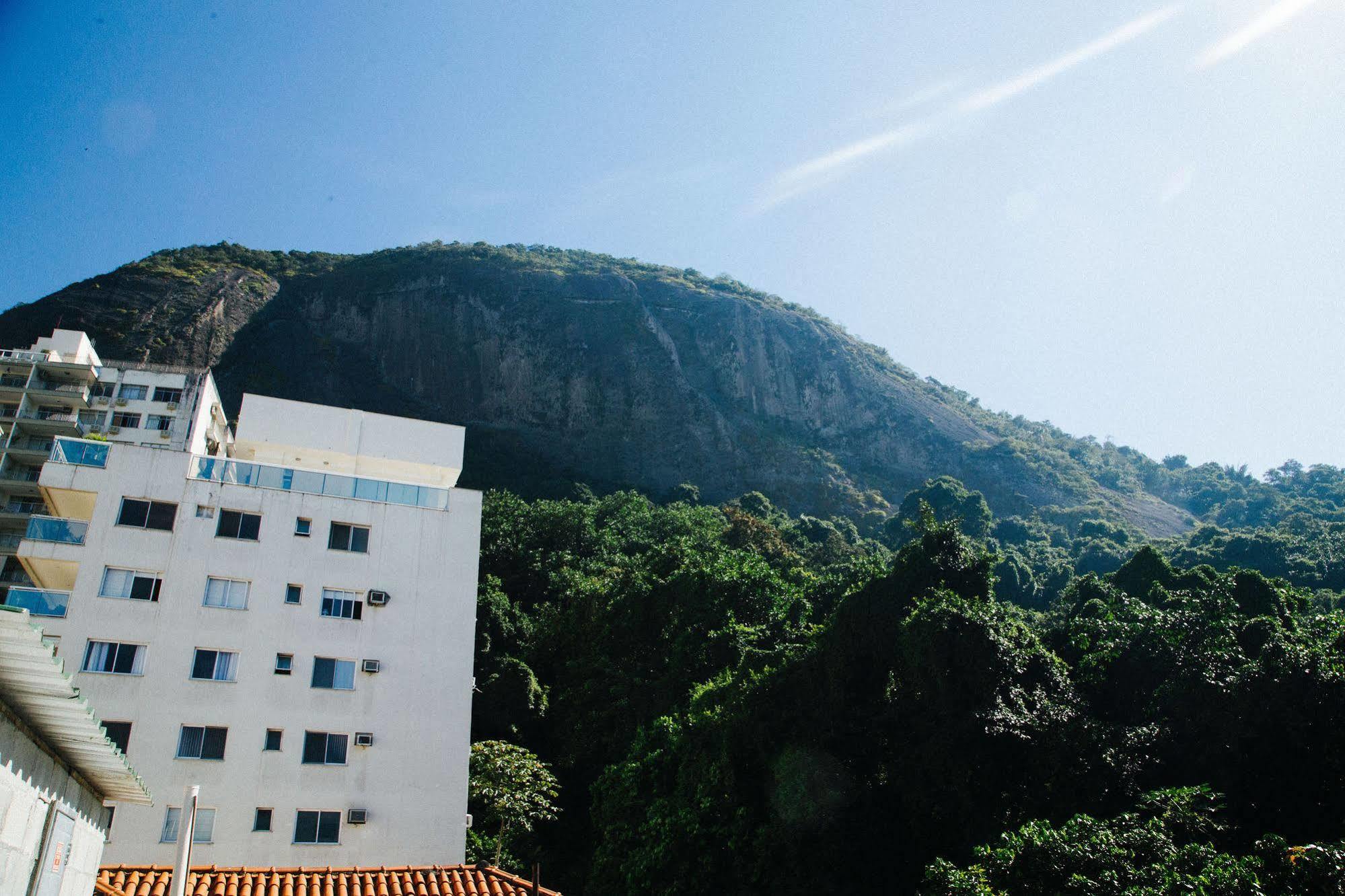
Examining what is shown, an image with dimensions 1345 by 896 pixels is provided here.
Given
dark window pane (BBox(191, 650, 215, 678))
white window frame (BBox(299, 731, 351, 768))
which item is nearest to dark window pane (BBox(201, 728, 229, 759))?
dark window pane (BBox(191, 650, 215, 678))

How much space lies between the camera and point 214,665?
74.2 feet

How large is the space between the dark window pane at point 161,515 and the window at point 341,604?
416 centimetres

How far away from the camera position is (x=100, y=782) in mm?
11828

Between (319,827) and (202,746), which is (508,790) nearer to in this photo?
(319,827)

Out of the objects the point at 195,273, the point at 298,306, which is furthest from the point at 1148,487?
the point at 195,273

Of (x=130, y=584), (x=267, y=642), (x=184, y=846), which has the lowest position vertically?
(x=184, y=846)

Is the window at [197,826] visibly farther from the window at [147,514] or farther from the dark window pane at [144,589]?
the window at [147,514]

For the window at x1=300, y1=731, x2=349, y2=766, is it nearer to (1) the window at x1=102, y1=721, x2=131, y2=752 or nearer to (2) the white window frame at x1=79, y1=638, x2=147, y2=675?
(1) the window at x1=102, y1=721, x2=131, y2=752

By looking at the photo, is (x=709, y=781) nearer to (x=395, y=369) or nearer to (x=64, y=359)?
(x=64, y=359)

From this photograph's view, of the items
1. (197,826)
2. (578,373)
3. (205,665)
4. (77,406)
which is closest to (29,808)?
(197,826)

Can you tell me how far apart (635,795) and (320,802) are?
802 centimetres

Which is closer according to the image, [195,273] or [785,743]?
[785,743]

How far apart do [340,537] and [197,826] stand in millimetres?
7652

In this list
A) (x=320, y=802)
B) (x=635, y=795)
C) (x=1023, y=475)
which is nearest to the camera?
A: (x=320, y=802)
